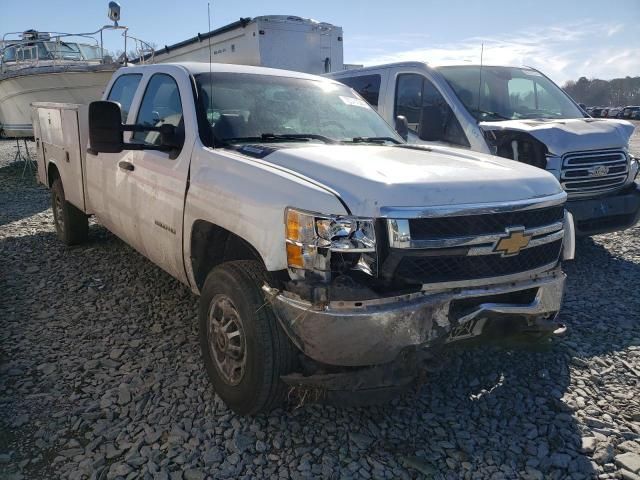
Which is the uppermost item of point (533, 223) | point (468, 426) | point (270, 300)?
point (533, 223)

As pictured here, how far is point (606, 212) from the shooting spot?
546 centimetres

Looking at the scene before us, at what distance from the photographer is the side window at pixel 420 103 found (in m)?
5.84

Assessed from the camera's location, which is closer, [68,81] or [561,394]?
[561,394]

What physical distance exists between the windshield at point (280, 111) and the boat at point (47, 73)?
773 cm

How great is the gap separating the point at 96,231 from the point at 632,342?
6.39m

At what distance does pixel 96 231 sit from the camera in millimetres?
7082

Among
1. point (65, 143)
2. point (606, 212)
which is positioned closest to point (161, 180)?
point (65, 143)

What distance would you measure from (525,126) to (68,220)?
209 inches

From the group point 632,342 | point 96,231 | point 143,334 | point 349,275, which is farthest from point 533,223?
point 96,231

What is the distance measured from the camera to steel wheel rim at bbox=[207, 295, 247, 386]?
9.25 feet

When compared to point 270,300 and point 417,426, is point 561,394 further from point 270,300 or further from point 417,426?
point 270,300

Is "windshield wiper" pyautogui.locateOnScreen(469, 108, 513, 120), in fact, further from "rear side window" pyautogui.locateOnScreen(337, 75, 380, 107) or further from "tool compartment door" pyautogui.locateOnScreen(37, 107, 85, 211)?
"tool compartment door" pyautogui.locateOnScreen(37, 107, 85, 211)

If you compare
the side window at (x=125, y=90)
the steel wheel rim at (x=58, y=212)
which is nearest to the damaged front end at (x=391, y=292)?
the side window at (x=125, y=90)

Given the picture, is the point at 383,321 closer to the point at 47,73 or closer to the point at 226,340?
the point at 226,340
